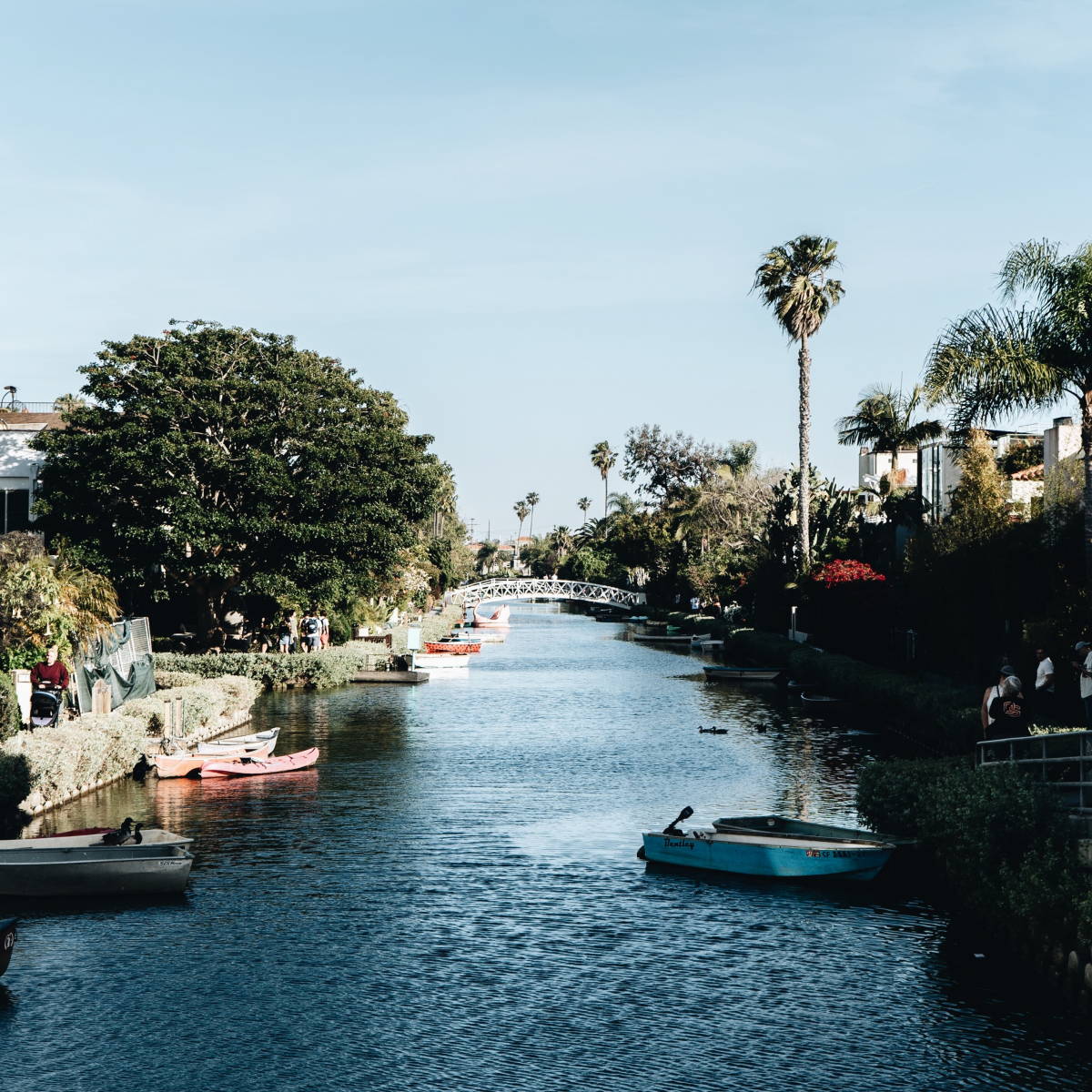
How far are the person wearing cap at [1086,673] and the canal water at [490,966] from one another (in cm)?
491

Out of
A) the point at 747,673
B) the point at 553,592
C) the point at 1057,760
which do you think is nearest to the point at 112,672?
the point at 1057,760

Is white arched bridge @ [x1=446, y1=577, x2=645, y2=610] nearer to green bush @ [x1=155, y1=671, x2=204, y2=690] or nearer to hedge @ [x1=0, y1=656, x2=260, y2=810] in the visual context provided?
green bush @ [x1=155, y1=671, x2=204, y2=690]

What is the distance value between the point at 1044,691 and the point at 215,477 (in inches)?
1531

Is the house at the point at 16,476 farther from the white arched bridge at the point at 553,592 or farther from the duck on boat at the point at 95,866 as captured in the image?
the white arched bridge at the point at 553,592

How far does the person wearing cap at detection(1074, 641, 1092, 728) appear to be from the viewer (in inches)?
939

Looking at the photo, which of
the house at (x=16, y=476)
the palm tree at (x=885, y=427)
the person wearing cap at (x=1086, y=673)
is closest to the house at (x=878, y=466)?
the palm tree at (x=885, y=427)

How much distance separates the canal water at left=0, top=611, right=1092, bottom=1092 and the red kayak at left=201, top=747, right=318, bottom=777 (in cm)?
47

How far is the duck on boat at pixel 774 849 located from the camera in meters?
24.2

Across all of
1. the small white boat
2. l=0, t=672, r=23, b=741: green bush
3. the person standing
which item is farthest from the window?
the person standing

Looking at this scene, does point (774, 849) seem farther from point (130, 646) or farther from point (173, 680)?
point (173, 680)

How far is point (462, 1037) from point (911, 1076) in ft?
18.3

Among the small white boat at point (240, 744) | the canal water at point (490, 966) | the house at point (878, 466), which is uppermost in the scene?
the house at point (878, 466)

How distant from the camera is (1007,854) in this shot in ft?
63.8

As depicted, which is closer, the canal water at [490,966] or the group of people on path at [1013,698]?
the canal water at [490,966]
